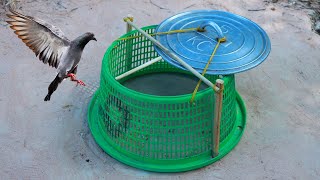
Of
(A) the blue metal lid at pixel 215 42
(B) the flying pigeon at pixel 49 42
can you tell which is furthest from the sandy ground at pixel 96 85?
(A) the blue metal lid at pixel 215 42

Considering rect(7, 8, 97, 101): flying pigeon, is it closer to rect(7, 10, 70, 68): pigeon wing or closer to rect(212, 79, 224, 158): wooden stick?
rect(7, 10, 70, 68): pigeon wing

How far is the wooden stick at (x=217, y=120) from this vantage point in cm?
359

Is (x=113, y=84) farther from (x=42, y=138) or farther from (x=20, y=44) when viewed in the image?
(x=20, y=44)

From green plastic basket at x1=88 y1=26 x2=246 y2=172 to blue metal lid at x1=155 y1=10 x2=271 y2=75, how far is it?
0.58 ft

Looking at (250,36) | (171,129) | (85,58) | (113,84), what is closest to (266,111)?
(250,36)

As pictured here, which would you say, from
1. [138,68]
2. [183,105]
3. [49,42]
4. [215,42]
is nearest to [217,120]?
[183,105]

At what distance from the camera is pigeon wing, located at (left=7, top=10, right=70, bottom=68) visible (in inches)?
149

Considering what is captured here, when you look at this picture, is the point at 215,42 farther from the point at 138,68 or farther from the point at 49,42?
the point at 49,42

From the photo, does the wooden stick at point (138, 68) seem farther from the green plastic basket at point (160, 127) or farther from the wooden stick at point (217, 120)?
the wooden stick at point (217, 120)

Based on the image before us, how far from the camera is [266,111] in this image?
14.9 ft

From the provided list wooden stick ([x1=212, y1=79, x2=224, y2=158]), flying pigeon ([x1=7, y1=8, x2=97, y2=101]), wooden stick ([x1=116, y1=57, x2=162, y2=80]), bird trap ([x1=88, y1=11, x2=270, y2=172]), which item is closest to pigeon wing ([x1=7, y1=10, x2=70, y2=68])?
flying pigeon ([x1=7, y1=8, x2=97, y2=101])

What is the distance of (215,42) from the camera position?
4184 millimetres

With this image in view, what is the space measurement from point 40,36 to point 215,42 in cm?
142

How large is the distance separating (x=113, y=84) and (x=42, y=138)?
861 millimetres
